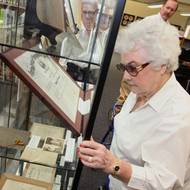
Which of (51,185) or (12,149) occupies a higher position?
(12,149)

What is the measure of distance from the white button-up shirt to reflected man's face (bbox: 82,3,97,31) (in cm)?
41

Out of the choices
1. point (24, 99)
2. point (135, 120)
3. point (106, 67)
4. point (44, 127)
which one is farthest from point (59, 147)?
point (106, 67)

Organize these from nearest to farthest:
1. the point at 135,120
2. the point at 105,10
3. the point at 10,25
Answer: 1. the point at 105,10
2. the point at 10,25
3. the point at 135,120

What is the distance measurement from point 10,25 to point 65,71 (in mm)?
251

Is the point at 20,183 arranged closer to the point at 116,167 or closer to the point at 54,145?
the point at 54,145

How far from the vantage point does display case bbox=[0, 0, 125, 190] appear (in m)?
1.00

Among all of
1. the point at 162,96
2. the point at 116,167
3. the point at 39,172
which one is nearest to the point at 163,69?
the point at 162,96

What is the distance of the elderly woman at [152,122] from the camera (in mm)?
1093

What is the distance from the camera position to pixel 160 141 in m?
1.13

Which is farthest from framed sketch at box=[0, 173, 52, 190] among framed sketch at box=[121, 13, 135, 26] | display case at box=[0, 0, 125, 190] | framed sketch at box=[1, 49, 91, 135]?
framed sketch at box=[121, 13, 135, 26]

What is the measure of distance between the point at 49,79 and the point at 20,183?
1.25ft

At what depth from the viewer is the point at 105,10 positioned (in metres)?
0.94

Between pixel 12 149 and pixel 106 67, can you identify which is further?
pixel 12 149

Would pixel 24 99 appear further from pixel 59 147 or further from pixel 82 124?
pixel 82 124
